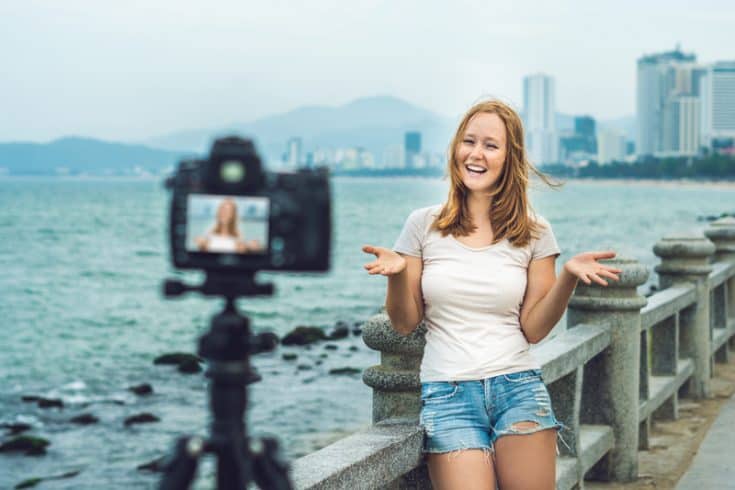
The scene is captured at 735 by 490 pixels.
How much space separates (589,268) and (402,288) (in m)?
0.51

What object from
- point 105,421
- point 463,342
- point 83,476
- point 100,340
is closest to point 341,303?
point 100,340

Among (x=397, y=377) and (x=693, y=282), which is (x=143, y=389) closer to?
(x=693, y=282)

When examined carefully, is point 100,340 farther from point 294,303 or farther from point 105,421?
point 105,421

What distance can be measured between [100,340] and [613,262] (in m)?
25.4

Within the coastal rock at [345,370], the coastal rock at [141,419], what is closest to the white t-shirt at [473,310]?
the coastal rock at [141,419]

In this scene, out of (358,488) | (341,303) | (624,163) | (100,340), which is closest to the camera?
(358,488)

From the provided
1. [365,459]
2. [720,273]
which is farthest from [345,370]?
[365,459]

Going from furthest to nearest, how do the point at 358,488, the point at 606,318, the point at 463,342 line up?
the point at 606,318
the point at 463,342
the point at 358,488

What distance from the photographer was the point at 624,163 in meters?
189

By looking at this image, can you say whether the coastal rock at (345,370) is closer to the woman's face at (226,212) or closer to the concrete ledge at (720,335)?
the concrete ledge at (720,335)

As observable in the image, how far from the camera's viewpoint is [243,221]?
1434 mm

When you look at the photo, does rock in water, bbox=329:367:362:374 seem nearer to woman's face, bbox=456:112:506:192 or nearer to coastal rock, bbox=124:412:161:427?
coastal rock, bbox=124:412:161:427

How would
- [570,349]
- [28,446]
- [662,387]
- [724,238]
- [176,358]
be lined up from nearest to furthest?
[570,349]
[662,387]
[724,238]
[28,446]
[176,358]

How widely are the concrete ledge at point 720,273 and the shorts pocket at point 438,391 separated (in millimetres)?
5128
